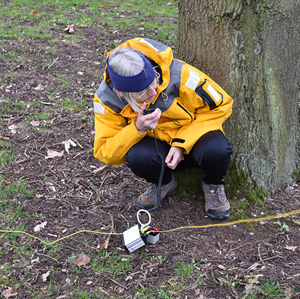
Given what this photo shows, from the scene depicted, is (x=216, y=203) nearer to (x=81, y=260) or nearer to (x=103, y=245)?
(x=103, y=245)

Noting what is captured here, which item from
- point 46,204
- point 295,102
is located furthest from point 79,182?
point 295,102

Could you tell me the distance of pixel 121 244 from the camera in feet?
9.27

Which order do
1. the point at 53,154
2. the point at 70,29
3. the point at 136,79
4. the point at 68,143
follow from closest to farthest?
the point at 136,79 < the point at 53,154 < the point at 68,143 < the point at 70,29

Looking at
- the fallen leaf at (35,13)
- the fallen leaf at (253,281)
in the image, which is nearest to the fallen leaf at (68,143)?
the fallen leaf at (253,281)

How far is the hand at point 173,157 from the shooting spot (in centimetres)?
271

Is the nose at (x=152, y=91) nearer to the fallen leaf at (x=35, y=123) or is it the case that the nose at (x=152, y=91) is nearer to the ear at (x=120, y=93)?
the ear at (x=120, y=93)

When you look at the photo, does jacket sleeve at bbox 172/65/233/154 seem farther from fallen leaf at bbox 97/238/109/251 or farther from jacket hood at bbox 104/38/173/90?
fallen leaf at bbox 97/238/109/251

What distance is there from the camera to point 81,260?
269 centimetres

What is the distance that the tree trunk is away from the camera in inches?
109

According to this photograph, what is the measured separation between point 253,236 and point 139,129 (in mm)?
1232

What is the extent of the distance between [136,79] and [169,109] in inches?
17.6

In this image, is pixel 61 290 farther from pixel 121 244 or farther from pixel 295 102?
pixel 295 102

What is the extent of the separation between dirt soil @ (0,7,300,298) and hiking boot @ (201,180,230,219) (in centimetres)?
9

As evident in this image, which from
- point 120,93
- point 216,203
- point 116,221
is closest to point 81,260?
point 116,221
